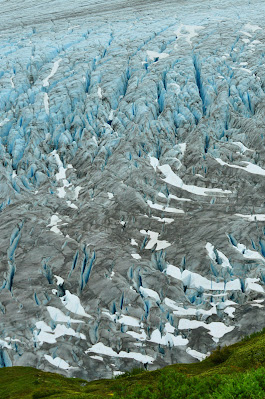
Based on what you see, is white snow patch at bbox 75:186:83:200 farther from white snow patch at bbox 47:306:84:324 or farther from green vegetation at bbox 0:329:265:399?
green vegetation at bbox 0:329:265:399

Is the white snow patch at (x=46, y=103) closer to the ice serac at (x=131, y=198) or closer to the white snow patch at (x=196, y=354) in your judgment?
the ice serac at (x=131, y=198)

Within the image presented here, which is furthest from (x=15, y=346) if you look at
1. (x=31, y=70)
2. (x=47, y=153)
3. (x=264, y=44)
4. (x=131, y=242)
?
(x=264, y=44)

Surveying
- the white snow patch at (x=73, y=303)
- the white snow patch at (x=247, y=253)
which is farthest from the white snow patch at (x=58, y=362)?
the white snow patch at (x=247, y=253)

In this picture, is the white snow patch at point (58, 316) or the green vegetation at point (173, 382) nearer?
the green vegetation at point (173, 382)

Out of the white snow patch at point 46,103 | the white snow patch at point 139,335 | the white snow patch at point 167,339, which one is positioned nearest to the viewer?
the white snow patch at point 167,339

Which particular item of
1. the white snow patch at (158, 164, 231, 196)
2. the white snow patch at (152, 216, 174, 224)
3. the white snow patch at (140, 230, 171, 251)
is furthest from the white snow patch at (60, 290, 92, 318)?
the white snow patch at (158, 164, 231, 196)

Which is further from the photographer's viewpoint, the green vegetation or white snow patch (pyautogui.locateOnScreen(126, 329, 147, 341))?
white snow patch (pyautogui.locateOnScreen(126, 329, 147, 341))

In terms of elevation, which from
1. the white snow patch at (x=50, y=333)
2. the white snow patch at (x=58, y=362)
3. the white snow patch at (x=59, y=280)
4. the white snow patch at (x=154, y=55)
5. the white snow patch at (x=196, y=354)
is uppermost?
the white snow patch at (x=154, y=55)
